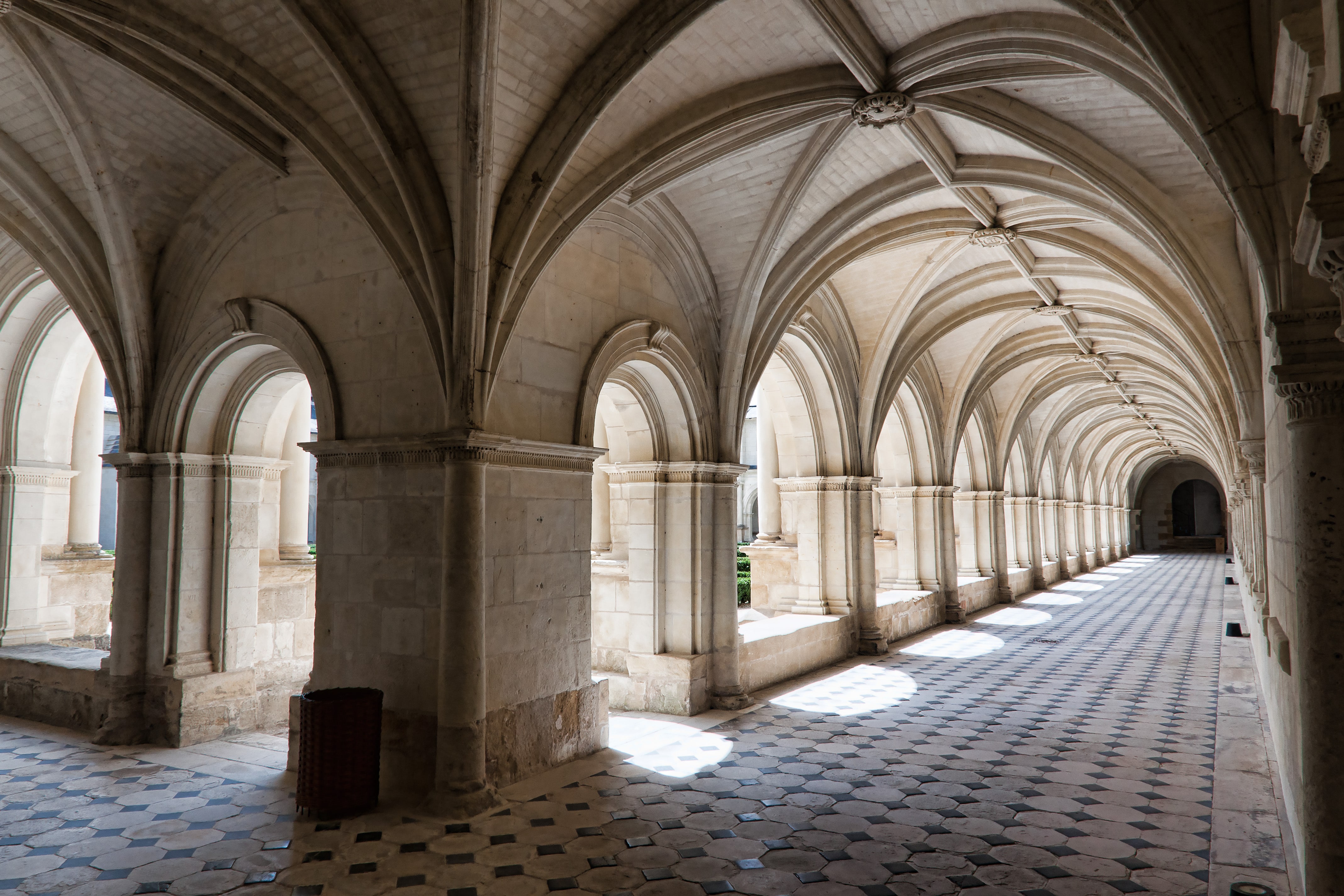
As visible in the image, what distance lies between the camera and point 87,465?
10750mm

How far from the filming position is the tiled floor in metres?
4.62

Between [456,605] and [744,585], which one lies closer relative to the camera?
[456,605]

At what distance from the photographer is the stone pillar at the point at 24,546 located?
Result: 9.40 meters

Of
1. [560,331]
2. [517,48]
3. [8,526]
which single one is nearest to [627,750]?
[560,331]

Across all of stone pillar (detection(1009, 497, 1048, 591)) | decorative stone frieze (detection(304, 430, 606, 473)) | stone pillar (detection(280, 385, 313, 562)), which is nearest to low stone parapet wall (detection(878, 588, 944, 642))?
decorative stone frieze (detection(304, 430, 606, 473))

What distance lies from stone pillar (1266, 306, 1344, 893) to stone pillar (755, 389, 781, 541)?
8882 mm

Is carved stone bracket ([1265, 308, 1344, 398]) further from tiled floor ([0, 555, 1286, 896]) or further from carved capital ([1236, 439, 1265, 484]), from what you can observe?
carved capital ([1236, 439, 1265, 484])

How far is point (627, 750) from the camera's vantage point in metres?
7.24

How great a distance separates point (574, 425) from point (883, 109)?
3508 millimetres

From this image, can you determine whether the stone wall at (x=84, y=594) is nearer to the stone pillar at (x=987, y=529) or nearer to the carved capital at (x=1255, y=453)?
the carved capital at (x=1255, y=453)

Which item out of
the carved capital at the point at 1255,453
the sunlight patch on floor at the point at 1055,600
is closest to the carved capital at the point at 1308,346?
the carved capital at the point at 1255,453

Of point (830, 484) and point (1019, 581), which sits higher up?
point (830, 484)

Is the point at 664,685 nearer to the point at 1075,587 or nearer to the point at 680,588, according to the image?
the point at 680,588

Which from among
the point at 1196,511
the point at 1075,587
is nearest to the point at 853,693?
the point at 1075,587
